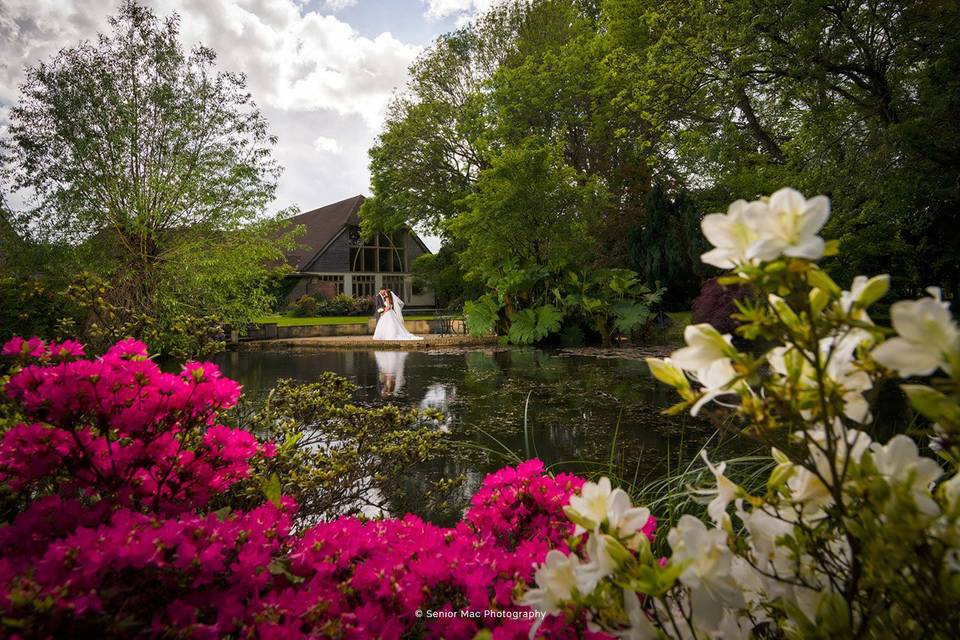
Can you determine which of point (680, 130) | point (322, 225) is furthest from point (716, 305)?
point (322, 225)

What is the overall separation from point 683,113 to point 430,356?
8176 millimetres

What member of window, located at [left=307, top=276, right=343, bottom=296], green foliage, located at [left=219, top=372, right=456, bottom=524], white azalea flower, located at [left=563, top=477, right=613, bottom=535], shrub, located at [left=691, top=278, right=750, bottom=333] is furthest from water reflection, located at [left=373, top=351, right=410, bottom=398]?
window, located at [left=307, top=276, right=343, bottom=296]

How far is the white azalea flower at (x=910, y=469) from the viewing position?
1.96ft

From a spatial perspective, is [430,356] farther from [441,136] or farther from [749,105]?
[441,136]

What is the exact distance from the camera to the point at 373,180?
2238 cm

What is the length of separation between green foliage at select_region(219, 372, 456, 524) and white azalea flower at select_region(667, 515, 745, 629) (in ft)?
4.68

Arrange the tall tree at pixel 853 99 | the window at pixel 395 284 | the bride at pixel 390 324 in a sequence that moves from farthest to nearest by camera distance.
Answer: the window at pixel 395 284, the bride at pixel 390 324, the tall tree at pixel 853 99

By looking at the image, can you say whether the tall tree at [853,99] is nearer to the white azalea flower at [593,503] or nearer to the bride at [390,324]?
the white azalea flower at [593,503]

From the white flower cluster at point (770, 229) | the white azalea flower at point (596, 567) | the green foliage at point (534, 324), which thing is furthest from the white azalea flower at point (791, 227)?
the green foliage at point (534, 324)

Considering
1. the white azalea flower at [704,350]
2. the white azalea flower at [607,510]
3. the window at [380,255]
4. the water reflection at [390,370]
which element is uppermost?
the window at [380,255]

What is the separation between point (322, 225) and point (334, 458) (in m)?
32.7

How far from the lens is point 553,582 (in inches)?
28.6

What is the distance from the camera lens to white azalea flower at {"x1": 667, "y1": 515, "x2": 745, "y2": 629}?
69cm

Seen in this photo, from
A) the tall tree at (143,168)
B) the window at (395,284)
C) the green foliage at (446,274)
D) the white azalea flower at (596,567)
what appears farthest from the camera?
the window at (395,284)
